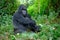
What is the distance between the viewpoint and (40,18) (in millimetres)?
15492

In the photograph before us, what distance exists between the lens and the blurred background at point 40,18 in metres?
10.7

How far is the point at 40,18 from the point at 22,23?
3.68m

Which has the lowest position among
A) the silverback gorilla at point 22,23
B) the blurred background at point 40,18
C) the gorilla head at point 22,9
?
the blurred background at point 40,18

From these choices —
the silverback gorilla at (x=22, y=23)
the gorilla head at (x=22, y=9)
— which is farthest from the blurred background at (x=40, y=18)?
the gorilla head at (x=22, y=9)

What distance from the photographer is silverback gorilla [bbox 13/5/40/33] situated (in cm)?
1188

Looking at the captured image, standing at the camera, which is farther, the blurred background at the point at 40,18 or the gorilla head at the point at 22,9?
the gorilla head at the point at 22,9

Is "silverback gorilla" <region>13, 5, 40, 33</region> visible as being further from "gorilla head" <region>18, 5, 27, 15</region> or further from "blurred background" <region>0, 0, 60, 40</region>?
"blurred background" <region>0, 0, 60, 40</region>

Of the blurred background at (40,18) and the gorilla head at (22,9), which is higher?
the gorilla head at (22,9)

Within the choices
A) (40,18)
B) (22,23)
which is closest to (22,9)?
(22,23)

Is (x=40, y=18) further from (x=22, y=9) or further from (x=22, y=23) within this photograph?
(x=22, y=23)

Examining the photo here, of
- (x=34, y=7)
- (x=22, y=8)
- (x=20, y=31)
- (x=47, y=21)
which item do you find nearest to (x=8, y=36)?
(x=20, y=31)

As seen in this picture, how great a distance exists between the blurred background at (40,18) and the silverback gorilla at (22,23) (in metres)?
0.36

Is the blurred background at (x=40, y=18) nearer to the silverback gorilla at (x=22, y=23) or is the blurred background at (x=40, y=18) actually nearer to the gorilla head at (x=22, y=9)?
the silverback gorilla at (x=22, y=23)

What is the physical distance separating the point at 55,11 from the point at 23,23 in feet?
16.4
